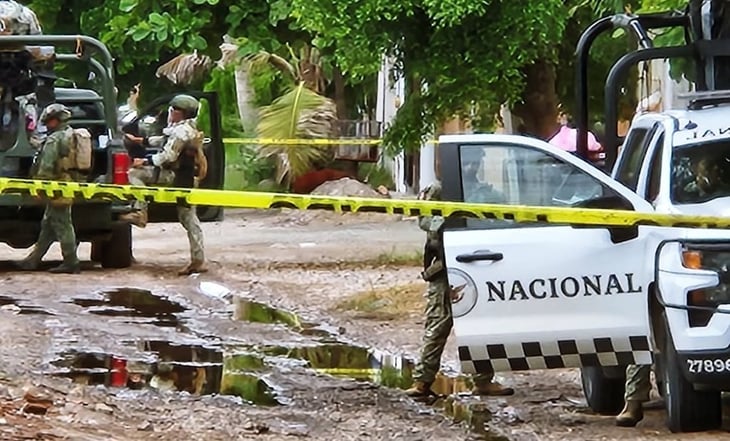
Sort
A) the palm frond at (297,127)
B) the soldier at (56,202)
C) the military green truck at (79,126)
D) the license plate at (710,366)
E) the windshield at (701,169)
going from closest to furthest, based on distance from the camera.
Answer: the license plate at (710,366), the windshield at (701,169), the military green truck at (79,126), the soldier at (56,202), the palm frond at (297,127)

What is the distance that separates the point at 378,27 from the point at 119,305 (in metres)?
3.31

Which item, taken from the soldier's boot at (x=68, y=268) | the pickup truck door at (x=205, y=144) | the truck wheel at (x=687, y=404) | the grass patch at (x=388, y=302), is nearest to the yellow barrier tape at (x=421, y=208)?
the truck wheel at (x=687, y=404)

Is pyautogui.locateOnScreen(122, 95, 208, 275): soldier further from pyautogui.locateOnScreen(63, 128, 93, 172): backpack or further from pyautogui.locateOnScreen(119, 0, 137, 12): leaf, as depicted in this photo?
pyautogui.locateOnScreen(119, 0, 137, 12): leaf

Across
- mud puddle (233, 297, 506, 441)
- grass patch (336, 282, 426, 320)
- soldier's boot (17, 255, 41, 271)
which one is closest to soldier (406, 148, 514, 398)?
mud puddle (233, 297, 506, 441)

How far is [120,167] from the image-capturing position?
1518 centimetres

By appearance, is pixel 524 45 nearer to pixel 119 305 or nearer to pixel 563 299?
pixel 119 305

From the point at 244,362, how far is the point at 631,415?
312 cm

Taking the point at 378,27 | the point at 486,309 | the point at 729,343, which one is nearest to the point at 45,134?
the point at 378,27

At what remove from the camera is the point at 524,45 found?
44.3ft

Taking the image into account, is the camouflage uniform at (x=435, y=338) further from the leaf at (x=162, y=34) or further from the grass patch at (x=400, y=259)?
the leaf at (x=162, y=34)

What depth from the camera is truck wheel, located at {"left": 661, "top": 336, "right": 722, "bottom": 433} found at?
24.9 feet

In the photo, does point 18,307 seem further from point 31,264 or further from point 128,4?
point 128,4

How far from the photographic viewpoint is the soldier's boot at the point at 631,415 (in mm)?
8266

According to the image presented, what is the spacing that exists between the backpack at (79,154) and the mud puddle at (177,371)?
4.14 metres
